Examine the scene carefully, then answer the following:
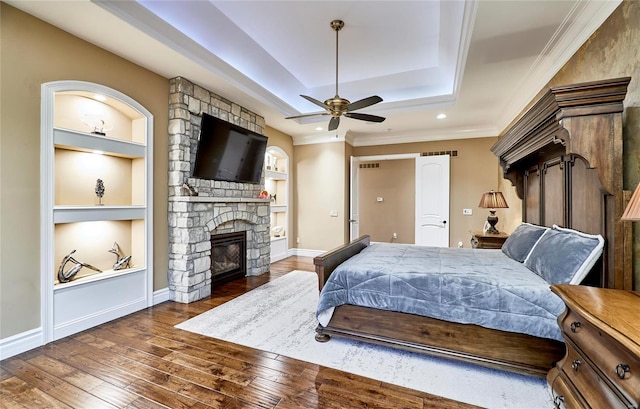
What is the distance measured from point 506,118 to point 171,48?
4.94m

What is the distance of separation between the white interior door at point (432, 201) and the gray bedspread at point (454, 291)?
293 centimetres

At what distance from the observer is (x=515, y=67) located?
125 inches

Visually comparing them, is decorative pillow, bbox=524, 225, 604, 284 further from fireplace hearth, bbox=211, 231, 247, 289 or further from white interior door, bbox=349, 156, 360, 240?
white interior door, bbox=349, 156, 360, 240

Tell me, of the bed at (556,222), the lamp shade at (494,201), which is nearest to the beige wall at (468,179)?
the lamp shade at (494,201)

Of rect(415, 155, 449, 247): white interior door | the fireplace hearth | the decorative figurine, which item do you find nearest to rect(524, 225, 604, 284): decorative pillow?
rect(415, 155, 449, 247): white interior door

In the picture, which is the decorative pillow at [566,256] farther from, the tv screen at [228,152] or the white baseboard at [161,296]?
the white baseboard at [161,296]

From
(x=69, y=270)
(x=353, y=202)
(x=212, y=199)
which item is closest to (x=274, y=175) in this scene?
(x=353, y=202)

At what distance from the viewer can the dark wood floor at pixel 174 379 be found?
180cm

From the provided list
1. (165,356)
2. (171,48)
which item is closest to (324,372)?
(165,356)

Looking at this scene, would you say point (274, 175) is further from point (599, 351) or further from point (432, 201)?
point (599, 351)

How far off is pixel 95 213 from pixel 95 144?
2.29 ft

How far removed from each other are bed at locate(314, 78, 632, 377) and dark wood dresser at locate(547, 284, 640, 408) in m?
0.43

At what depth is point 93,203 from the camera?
10.1 ft

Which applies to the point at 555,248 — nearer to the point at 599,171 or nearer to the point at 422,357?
the point at 599,171
